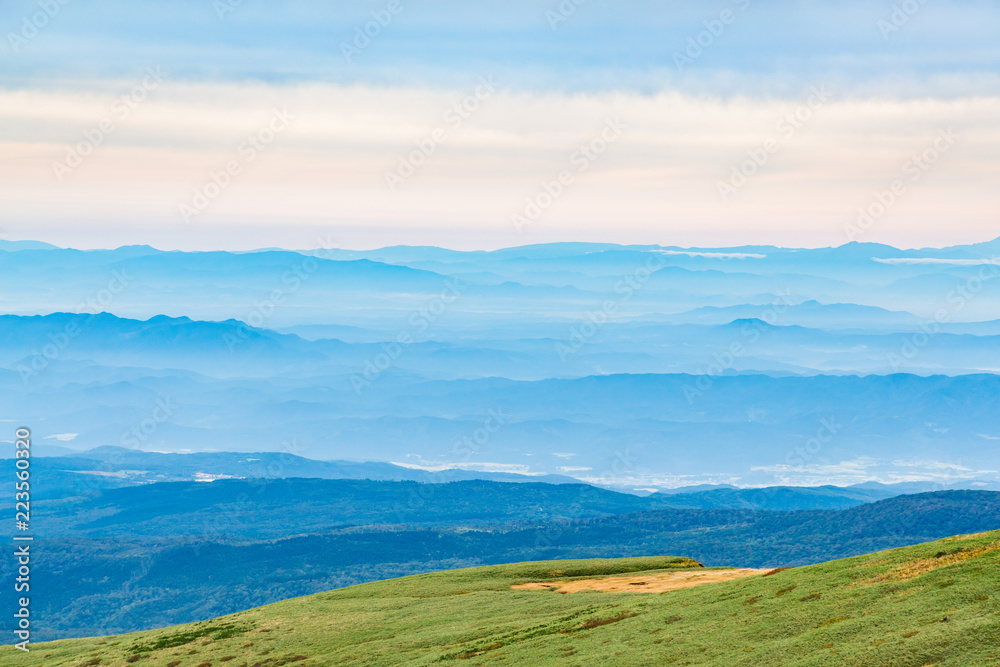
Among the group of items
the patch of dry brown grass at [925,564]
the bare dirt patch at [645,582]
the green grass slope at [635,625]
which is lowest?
the bare dirt patch at [645,582]

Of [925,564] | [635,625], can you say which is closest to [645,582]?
[635,625]

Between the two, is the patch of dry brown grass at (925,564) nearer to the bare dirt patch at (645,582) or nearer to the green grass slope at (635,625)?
the green grass slope at (635,625)

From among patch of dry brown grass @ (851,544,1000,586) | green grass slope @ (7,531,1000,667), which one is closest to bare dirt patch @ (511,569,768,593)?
green grass slope @ (7,531,1000,667)

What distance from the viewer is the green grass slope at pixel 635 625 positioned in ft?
124

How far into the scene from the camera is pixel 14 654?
279ft

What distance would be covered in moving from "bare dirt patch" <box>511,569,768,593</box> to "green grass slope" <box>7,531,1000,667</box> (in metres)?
2.23

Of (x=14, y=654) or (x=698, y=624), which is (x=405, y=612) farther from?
(x=14, y=654)

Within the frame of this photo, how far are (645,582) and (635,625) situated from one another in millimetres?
22752

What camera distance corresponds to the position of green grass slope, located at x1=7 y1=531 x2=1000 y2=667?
124 ft

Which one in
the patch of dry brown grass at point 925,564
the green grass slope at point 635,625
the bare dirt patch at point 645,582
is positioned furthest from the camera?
the bare dirt patch at point 645,582

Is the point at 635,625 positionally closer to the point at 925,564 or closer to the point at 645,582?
the point at 925,564

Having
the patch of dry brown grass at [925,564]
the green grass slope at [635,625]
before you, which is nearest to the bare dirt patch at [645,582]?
the green grass slope at [635,625]

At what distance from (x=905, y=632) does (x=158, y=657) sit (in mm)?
49681

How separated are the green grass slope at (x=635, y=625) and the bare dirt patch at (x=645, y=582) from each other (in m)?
2.23
